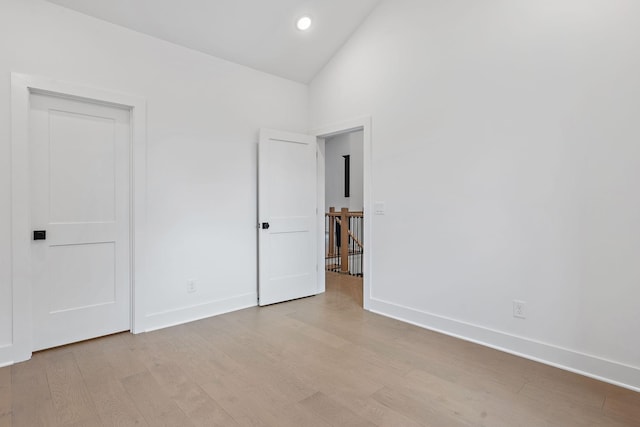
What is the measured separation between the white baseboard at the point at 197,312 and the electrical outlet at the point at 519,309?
2.60 meters

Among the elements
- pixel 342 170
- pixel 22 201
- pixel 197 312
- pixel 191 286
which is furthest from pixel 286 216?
pixel 342 170

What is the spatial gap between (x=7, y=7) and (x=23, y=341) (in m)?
2.44

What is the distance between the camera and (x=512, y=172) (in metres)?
2.63

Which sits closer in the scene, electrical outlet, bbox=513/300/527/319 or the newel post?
electrical outlet, bbox=513/300/527/319

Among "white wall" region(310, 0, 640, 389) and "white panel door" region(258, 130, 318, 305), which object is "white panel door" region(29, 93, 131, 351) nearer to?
"white panel door" region(258, 130, 318, 305)

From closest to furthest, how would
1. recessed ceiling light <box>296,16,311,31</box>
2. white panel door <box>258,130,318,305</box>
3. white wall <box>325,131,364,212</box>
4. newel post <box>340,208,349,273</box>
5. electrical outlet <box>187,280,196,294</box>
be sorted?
electrical outlet <box>187,280,196,294</box> → recessed ceiling light <box>296,16,311,31</box> → white panel door <box>258,130,318,305</box> → newel post <box>340,208,349,273</box> → white wall <box>325,131,364,212</box>

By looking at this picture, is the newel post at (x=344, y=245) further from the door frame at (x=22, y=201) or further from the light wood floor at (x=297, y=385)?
the door frame at (x=22, y=201)

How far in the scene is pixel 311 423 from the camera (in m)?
1.80

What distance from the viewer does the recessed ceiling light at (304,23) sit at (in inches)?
138

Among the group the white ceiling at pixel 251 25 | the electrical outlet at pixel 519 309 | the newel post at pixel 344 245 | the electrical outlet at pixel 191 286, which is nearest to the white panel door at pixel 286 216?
the electrical outlet at pixel 191 286

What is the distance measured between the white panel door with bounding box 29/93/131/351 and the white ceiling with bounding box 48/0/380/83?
80 centimetres

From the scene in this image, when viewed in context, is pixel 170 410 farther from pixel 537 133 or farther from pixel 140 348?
pixel 537 133

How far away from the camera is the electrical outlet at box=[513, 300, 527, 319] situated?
2.58 metres

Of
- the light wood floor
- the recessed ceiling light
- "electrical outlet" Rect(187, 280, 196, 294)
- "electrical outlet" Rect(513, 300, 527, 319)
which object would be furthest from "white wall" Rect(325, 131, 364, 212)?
"electrical outlet" Rect(513, 300, 527, 319)
